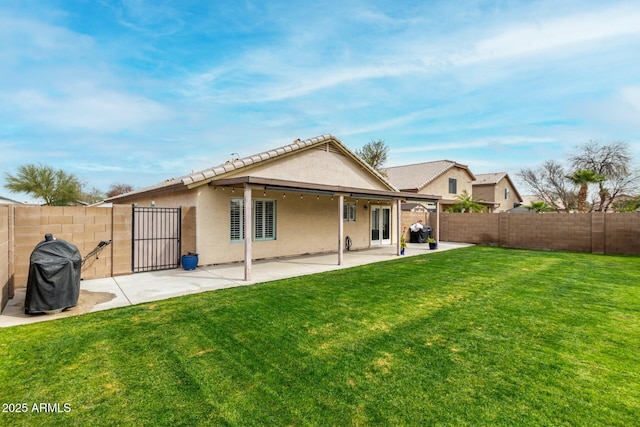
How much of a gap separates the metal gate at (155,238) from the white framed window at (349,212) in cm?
739

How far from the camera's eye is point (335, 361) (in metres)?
3.84

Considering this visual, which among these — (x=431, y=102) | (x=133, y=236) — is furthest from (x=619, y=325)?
(x=431, y=102)

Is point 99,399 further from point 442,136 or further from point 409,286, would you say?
point 442,136

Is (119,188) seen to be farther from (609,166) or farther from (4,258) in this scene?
(609,166)

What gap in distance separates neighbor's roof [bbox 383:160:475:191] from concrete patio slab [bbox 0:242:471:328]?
1674 centimetres

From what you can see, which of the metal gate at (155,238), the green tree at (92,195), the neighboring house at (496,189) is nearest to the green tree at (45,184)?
the green tree at (92,195)

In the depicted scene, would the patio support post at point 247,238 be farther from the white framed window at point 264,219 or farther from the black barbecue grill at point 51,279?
the black barbecue grill at point 51,279

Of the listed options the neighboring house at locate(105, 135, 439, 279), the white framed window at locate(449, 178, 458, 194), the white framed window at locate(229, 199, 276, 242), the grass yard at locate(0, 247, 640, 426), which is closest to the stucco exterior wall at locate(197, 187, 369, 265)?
the neighboring house at locate(105, 135, 439, 279)

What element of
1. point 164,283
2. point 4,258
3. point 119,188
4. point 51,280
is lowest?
point 164,283

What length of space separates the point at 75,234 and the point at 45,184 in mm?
31280

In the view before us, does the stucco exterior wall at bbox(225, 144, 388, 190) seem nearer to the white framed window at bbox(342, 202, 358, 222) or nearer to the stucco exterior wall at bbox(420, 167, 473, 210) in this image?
the white framed window at bbox(342, 202, 358, 222)

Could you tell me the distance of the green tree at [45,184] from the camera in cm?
3009

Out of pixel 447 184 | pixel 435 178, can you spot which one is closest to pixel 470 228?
pixel 435 178

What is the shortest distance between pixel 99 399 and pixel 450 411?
131 inches
